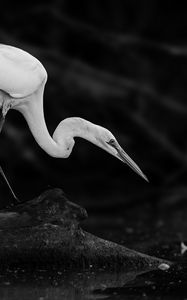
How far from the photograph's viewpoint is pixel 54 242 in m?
6.54

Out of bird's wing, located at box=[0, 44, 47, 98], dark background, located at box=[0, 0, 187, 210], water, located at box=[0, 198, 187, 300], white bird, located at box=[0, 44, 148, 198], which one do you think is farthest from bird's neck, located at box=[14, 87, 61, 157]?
dark background, located at box=[0, 0, 187, 210]

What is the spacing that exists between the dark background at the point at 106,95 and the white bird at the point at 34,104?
3.83m

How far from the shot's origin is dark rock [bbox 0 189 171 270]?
649cm

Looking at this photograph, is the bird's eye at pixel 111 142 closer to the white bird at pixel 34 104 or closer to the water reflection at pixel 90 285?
the white bird at pixel 34 104

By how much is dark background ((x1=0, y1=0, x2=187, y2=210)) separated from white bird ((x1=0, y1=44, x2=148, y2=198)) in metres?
3.83

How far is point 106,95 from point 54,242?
5965mm

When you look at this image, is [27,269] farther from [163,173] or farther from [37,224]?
[163,173]

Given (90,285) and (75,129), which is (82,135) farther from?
(90,285)

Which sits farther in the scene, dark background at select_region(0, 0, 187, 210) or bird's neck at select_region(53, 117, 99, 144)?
dark background at select_region(0, 0, 187, 210)

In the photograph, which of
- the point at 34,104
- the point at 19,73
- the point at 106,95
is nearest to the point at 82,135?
the point at 34,104

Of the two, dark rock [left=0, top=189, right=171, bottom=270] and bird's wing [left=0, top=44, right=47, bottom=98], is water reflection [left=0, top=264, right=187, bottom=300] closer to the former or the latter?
dark rock [left=0, top=189, right=171, bottom=270]

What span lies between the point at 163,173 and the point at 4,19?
3.14 meters

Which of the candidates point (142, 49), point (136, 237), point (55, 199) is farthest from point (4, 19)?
point (55, 199)

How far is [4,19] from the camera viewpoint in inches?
517
